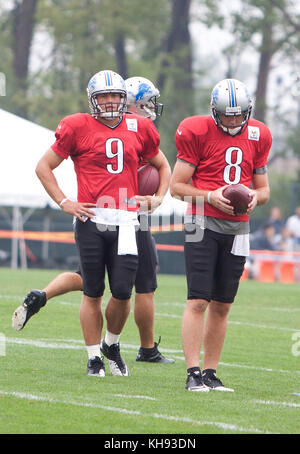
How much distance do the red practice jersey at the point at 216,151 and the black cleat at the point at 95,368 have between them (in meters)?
1.15

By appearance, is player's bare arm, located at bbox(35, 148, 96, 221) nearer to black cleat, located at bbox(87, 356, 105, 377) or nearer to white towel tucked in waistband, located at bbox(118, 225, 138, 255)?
white towel tucked in waistband, located at bbox(118, 225, 138, 255)

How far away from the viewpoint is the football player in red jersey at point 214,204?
5.34 meters

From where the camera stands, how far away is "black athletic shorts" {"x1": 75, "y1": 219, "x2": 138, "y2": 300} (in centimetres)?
562

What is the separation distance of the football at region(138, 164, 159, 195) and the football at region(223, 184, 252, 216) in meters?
0.93

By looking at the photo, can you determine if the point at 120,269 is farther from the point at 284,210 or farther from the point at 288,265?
the point at 284,210

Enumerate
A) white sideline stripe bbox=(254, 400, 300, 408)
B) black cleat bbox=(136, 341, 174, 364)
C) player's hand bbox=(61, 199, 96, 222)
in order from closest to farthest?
white sideline stripe bbox=(254, 400, 300, 408) → player's hand bbox=(61, 199, 96, 222) → black cleat bbox=(136, 341, 174, 364)

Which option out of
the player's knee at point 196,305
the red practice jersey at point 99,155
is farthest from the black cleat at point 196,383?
the red practice jersey at point 99,155

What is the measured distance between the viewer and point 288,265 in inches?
734

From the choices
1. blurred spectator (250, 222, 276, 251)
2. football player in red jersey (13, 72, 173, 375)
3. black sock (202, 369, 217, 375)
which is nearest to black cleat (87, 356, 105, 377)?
black sock (202, 369, 217, 375)

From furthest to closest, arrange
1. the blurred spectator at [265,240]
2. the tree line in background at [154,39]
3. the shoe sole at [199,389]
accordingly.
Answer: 1. the tree line in background at [154,39]
2. the blurred spectator at [265,240]
3. the shoe sole at [199,389]

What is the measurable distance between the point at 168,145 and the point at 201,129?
76.7 feet

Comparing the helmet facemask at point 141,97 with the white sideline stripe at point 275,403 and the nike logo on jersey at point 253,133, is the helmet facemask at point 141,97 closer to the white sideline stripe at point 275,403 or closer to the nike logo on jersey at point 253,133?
the nike logo on jersey at point 253,133

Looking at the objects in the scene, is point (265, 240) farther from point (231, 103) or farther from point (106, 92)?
point (231, 103)

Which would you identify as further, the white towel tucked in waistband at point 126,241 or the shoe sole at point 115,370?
the shoe sole at point 115,370
